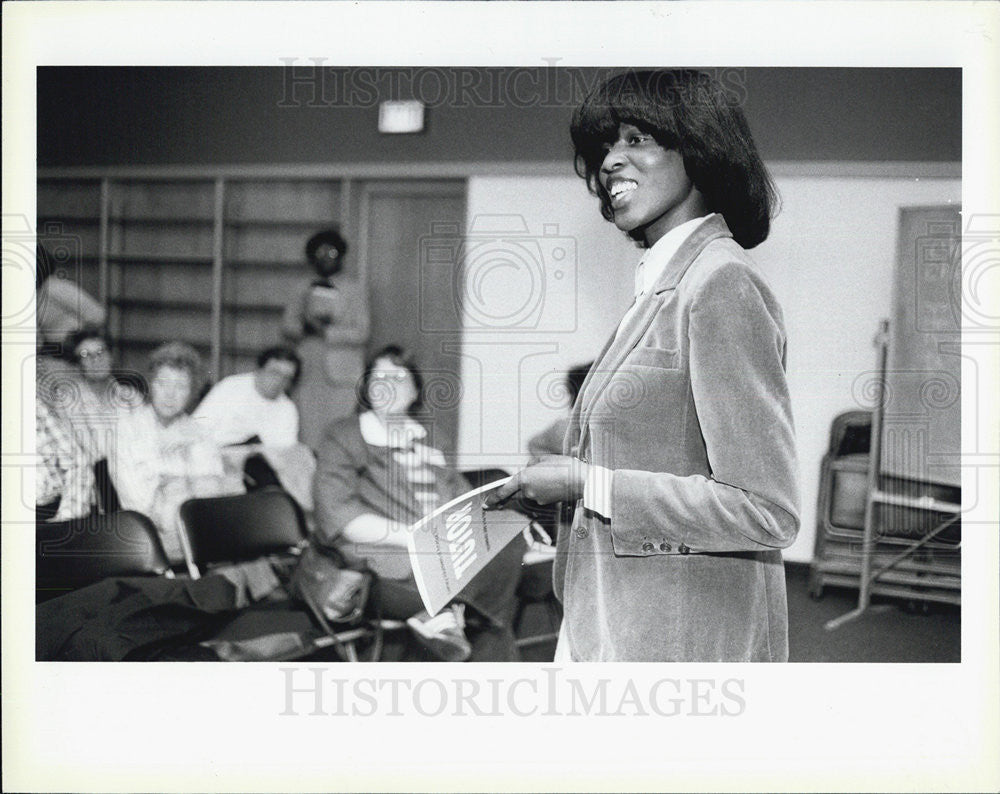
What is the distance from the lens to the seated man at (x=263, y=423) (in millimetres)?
2400

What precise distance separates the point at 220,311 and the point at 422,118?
639 millimetres

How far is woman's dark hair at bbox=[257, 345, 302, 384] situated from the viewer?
2.39 meters

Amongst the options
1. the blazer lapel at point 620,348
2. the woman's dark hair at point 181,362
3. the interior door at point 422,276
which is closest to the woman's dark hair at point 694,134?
the blazer lapel at point 620,348

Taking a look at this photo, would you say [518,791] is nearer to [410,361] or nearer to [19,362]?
[410,361]

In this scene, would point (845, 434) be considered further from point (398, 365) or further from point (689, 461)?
→ point (398, 365)

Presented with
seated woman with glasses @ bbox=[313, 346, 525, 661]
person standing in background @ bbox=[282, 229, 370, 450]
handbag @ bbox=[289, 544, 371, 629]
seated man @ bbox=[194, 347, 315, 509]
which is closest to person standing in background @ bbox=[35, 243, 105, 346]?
seated man @ bbox=[194, 347, 315, 509]

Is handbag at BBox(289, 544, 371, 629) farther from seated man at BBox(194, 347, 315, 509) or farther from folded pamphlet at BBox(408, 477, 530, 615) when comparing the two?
folded pamphlet at BBox(408, 477, 530, 615)

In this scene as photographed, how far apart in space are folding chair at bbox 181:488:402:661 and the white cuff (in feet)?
2.51

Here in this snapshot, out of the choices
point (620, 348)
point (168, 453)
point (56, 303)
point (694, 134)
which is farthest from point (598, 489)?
point (56, 303)

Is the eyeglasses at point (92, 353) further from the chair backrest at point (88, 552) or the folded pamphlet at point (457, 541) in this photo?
the folded pamphlet at point (457, 541)

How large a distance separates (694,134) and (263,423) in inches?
46.4

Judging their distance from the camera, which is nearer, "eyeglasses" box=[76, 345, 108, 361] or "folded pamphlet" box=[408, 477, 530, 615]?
"folded pamphlet" box=[408, 477, 530, 615]

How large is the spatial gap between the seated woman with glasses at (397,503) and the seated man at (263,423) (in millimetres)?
74

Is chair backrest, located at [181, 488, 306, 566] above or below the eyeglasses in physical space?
below
